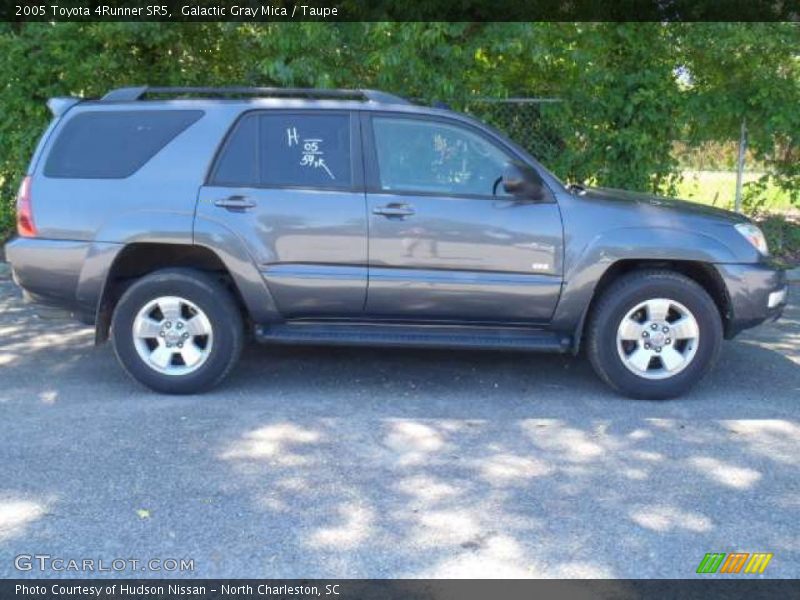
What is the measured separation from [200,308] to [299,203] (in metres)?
0.92

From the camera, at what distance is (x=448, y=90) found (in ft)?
27.3

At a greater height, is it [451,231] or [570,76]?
[570,76]

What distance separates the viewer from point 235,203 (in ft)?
17.5

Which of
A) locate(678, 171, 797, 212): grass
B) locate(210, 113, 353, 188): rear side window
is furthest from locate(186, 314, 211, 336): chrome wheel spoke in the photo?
locate(678, 171, 797, 212): grass

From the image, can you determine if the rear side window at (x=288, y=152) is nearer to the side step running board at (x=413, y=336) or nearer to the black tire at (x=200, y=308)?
the black tire at (x=200, y=308)

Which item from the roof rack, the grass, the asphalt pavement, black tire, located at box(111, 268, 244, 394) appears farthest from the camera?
the grass

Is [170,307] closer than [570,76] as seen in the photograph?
Yes

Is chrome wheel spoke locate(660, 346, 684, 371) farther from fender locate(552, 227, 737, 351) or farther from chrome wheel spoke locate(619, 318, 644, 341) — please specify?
fender locate(552, 227, 737, 351)

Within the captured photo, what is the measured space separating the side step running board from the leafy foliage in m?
3.61

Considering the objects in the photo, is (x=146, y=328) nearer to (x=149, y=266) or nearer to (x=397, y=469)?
(x=149, y=266)

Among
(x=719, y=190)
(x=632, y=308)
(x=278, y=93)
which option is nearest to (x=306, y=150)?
(x=278, y=93)

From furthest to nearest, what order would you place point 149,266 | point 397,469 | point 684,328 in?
point 149,266, point 684,328, point 397,469

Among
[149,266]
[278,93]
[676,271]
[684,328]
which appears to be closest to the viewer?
[684,328]

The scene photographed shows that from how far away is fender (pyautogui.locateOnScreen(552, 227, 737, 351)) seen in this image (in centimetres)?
528
